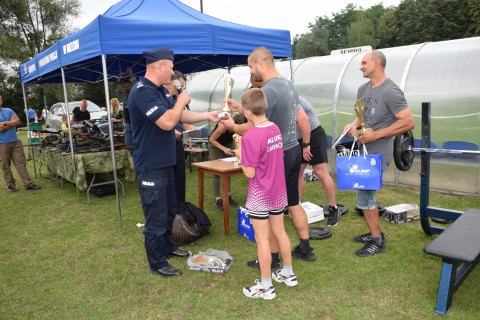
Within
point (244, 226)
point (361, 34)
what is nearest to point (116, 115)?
point (244, 226)

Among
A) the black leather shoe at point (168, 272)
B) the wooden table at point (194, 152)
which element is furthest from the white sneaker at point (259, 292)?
the wooden table at point (194, 152)

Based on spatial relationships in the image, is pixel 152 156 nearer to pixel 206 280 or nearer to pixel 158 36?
pixel 206 280

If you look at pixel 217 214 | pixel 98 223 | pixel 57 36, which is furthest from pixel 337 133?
pixel 57 36

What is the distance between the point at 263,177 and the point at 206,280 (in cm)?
123

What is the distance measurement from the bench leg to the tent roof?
153 inches

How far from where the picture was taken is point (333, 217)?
461cm

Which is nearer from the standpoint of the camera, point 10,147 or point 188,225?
point 188,225

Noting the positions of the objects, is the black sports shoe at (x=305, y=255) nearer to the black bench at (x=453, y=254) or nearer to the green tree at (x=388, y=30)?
the black bench at (x=453, y=254)

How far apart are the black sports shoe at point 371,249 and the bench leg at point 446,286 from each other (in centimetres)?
101

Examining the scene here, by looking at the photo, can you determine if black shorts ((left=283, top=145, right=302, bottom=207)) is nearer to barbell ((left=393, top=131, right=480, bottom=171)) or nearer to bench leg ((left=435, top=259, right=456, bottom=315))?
barbell ((left=393, top=131, right=480, bottom=171))

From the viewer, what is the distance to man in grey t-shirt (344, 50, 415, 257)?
3.23 meters

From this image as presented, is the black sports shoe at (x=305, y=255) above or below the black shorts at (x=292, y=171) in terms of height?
below

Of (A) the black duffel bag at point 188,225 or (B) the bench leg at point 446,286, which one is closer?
(B) the bench leg at point 446,286

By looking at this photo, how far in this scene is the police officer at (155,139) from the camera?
9.71ft
